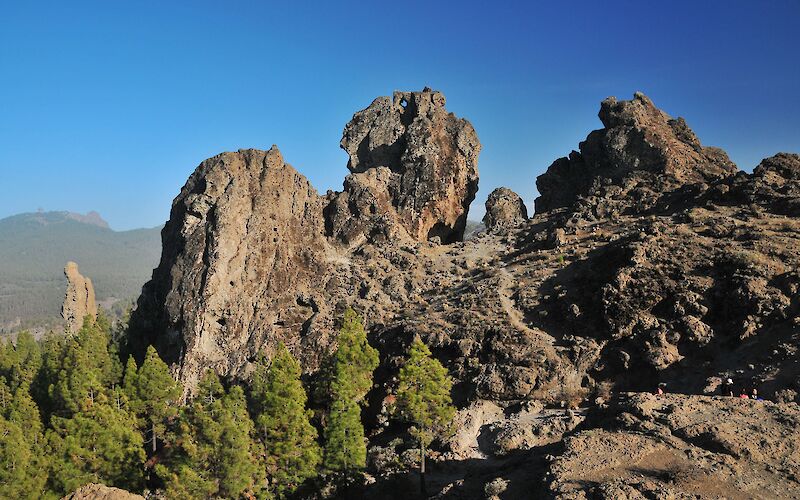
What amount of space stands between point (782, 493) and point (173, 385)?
50.3 metres

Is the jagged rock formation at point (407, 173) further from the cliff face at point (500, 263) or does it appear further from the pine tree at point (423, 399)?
the pine tree at point (423, 399)

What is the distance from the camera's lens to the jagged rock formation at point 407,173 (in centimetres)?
7856

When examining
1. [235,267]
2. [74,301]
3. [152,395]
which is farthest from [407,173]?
[74,301]

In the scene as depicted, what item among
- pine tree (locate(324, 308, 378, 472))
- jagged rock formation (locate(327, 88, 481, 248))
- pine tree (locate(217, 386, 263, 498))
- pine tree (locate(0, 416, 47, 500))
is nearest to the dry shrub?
pine tree (locate(324, 308, 378, 472))

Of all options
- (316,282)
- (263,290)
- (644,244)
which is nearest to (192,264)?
(263,290)

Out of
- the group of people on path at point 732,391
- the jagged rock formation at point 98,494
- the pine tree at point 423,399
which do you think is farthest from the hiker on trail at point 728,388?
the jagged rock formation at point 98,494

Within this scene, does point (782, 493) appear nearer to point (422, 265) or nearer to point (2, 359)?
point (422, 265)

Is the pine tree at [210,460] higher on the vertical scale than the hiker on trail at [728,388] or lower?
lower

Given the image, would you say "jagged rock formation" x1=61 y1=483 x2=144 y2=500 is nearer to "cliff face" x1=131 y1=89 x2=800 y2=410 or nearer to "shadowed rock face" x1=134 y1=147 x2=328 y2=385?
"cliff face" x1=131 y1=89 x2=800 y2=410

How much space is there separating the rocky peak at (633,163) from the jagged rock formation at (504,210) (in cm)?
694

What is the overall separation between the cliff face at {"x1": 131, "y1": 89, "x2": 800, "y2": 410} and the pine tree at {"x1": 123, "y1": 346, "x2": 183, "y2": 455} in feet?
13.2

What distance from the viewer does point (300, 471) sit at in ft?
132

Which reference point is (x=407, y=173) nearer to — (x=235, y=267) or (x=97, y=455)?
(x=235, y=267)

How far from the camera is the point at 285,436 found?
41.3 metres
